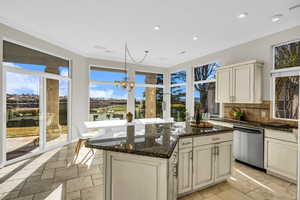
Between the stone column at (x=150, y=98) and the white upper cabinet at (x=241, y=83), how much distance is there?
339 centimetres

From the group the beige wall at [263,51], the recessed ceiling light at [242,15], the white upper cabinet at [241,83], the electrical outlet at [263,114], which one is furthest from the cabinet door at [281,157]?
the recessed ceiling light at [242,15]

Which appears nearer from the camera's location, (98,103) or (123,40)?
(123,40)

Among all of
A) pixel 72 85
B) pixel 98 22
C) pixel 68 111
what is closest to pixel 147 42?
pixel 98 22

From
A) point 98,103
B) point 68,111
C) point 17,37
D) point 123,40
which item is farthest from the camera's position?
point 98,103

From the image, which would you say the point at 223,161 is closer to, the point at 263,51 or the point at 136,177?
the point at 136,177

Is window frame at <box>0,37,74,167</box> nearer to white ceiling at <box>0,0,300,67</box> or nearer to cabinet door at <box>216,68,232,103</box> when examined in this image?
white ceiling at <box>0,0,300,67</box>

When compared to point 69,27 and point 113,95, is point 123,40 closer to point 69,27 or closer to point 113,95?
point 69,27

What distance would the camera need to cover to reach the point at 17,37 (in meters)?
3.33

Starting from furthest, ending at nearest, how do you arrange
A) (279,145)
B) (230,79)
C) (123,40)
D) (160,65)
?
(160,65)
(123,40)
(230,79)
(279,145)

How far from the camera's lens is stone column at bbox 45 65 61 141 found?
165 inches

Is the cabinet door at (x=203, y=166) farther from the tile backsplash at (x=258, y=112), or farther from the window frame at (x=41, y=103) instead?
the window frame at (x=41, y=103)

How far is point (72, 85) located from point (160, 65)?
12.7ft

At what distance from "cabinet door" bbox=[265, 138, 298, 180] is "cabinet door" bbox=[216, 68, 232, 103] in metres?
1.42

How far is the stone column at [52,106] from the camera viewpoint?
165 inches
